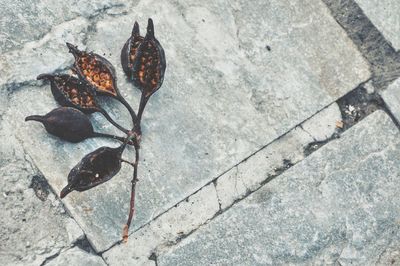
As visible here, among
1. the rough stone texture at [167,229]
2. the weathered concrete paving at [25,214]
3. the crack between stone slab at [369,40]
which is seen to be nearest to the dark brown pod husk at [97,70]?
the weathered concrete paving at [25,214]

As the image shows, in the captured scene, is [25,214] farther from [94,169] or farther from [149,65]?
[149,65]

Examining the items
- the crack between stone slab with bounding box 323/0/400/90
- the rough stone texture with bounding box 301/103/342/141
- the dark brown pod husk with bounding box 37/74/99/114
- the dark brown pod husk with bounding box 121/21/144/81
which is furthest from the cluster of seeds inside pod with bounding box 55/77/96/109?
the crack between stone slab with bounding box 323/0/400/90

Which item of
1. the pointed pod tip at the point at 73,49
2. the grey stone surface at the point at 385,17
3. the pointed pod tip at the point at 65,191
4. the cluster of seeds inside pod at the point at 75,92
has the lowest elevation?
the pointed pod tip at the point at 65,191

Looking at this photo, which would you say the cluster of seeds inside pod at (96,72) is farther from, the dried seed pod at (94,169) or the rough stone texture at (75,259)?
the rough stone texture at (75,259)

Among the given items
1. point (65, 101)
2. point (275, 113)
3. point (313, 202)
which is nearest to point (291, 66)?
point (275, 113)

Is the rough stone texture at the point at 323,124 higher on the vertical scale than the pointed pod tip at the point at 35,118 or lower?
higher

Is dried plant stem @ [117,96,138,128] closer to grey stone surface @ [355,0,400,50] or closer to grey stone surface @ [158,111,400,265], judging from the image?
grey stone surface @ [158,111,400,265]
